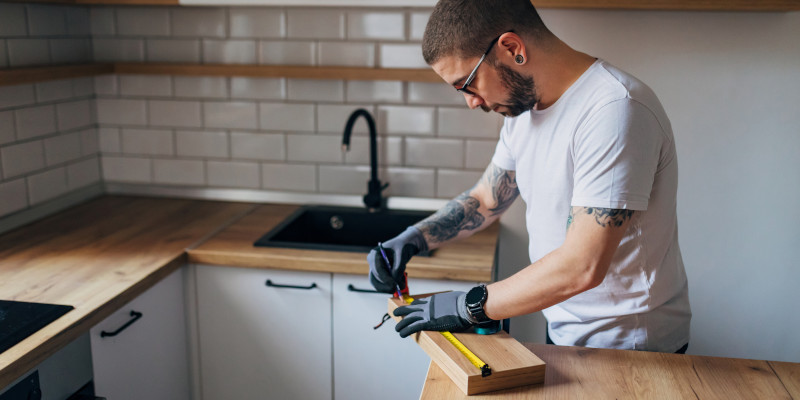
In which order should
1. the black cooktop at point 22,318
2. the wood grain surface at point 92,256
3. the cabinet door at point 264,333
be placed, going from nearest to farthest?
the black cooktop at point 22,318 → the wood grain surface at point 92,256 → the cabinet door at point 264,333

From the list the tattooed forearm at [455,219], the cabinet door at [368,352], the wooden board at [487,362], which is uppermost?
the tattooed forearm at [455,219]

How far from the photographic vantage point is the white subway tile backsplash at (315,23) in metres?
2.45

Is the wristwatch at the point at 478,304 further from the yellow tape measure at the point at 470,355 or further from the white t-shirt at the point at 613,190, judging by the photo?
the white t-shirt at the point at 613,190

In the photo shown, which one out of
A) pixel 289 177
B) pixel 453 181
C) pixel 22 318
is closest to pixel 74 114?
pixel 289 177

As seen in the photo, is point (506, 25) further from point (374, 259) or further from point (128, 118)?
point (128, 118)

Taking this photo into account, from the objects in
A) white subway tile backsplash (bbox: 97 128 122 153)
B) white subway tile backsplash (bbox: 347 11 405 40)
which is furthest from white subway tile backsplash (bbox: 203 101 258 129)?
white subway tile backsplash (bbox: 347 11 405 40)

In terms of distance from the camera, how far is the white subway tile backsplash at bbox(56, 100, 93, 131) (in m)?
2.48

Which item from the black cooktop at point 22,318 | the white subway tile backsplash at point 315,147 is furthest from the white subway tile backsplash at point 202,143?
the black cooktop at point 22,318

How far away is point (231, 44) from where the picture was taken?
8.32 ft

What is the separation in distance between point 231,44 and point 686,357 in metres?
1.84

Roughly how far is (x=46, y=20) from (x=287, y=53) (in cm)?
80

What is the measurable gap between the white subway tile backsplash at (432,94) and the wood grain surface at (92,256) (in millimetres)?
731

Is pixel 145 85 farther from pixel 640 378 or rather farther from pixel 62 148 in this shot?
pixel 640 378

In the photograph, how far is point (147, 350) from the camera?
79.7 inches
